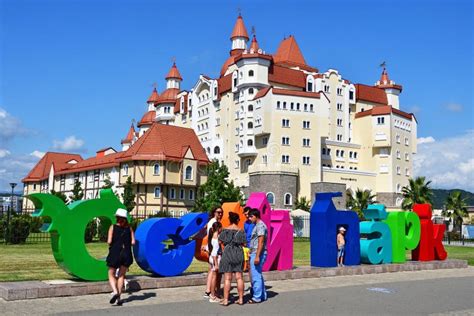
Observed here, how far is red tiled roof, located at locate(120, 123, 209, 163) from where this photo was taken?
63906mm

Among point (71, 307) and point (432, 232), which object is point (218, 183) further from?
point (71, 307)

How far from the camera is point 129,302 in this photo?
10773 millimetres

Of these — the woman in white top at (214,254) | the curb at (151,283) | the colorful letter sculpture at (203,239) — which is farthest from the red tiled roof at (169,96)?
the woman in white top at (214,254)

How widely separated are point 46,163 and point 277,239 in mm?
84309

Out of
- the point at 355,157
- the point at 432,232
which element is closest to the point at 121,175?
the point at 355,157

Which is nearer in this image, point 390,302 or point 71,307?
point 71,307

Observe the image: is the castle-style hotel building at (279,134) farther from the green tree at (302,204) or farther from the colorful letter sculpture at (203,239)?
the colorful letter sculpture at (203,239)

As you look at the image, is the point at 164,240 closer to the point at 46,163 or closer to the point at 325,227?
the point at 325,227

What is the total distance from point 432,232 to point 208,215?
9.87 m

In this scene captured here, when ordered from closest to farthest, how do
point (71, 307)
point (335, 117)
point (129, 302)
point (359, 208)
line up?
point (71, 307)
point (129, 302)
point (359, 208)
point (335, 117)

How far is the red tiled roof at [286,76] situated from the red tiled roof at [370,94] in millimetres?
11279

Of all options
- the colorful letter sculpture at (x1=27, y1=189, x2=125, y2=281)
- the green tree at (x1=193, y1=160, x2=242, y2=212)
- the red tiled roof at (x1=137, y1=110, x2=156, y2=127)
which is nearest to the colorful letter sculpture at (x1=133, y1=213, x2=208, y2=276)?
the colorful letter sculpture at (x1=27, y1=189, x2=125, y2=281)

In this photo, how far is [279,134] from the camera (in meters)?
67.2

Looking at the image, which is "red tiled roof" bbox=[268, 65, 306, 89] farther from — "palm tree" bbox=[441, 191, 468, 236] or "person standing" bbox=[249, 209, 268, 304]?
"person standing" bbox=[249, 209, 268, 304]
